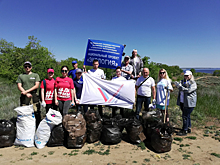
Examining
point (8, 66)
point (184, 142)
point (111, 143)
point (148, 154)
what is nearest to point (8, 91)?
point (8, 66)

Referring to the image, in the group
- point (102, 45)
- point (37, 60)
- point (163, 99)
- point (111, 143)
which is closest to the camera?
point (111, 143)

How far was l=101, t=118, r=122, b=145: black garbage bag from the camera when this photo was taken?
150 inches

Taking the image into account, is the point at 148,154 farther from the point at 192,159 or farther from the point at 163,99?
the point at 163,99

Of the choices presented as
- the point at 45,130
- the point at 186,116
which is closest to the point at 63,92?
the point at 45,130

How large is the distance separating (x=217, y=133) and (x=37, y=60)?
11240 millimetres

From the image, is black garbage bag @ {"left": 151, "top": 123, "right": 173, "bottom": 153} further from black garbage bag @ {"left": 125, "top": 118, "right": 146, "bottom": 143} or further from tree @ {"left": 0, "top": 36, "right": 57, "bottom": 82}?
tree @ {"left": 0, "top": 36, "right": 57, "bottom": 82}

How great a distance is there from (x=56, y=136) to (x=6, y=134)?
4.12 feet

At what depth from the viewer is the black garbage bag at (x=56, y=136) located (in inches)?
144

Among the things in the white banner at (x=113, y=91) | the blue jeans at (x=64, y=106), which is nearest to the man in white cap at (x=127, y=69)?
the white banner at (x=113, y=91)

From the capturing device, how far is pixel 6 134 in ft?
11.8

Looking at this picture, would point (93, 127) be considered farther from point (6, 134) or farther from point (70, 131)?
point (6, 134)

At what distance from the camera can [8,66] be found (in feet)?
35.5

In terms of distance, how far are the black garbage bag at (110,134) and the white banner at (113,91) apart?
31.6 inches

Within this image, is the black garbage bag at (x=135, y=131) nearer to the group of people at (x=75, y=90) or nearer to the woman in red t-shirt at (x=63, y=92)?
the group of people at (x=75, y=90)
